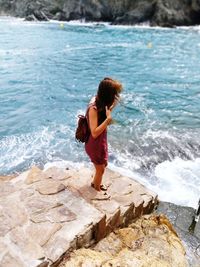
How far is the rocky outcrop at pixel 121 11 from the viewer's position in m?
57.1

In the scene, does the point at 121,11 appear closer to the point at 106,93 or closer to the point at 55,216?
the point at 106,93

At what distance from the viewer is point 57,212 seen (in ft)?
15.8

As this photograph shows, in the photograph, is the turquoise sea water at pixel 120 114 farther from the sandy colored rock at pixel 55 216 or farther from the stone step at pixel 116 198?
the sandy colored rock at pixel 55 216

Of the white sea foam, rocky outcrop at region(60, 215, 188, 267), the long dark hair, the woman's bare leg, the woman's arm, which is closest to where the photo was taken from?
rocky outcrop at region(60, 215, 188, 267)

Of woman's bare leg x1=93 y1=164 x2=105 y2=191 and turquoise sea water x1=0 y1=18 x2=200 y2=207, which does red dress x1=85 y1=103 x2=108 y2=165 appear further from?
turquoise sea water x1=0 y1=18 x2=200 y2=207

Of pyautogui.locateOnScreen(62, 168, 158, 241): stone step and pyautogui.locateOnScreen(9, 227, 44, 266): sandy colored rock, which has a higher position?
pyautogui.locateOnScreen(9, 227, 44, 266): sandy colored rock

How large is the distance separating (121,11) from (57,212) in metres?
64.1

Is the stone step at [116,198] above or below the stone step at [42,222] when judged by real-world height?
below

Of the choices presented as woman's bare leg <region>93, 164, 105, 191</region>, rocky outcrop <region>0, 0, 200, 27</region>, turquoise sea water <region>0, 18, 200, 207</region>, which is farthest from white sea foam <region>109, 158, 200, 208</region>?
rocky outcrop <region>0, 0, 200, 27</region>

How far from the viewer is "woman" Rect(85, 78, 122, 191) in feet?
15.3

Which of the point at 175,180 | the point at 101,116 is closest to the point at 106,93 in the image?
the point at 101,116

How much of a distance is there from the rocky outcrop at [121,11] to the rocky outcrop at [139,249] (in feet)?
176

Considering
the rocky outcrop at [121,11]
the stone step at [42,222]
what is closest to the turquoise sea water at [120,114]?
the stone step at [42,222]

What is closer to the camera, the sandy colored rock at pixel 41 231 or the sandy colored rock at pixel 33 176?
the sandy colored rock at pixel 41 231
